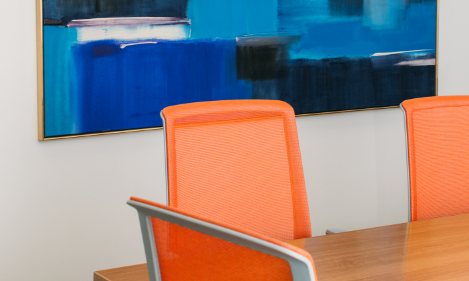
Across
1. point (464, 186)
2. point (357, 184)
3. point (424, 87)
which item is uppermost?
point (424, 87)

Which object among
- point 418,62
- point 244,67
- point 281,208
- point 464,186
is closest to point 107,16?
point 244,67

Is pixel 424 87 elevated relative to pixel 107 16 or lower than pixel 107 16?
lower

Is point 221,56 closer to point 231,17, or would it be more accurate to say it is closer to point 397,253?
point 231,17

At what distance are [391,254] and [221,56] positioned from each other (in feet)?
4.90

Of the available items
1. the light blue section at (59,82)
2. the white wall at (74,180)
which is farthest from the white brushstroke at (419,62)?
the light blue section at (59,82)

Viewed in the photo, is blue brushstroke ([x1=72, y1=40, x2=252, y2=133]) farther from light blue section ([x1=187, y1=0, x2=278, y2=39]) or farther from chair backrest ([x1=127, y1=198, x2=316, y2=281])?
chair backrest ([x1=127, y1=198, x2=316, y2=281])

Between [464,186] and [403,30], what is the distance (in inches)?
56.0

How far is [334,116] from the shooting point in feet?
9.29

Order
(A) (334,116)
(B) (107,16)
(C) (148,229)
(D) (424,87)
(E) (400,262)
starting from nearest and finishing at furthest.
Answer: (C) (148,229), (E) (400,262), (B) (107,16), (A) (334,116), (D) (424,87)

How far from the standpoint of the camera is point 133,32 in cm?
224

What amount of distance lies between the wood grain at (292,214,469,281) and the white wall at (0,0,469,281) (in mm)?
1253

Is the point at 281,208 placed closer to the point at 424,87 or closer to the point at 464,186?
the point at 464,186

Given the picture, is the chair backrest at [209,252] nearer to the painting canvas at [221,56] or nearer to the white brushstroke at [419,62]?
the painting canvas at [221,56]

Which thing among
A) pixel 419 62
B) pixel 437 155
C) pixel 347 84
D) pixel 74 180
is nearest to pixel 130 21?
pixel 74 180
